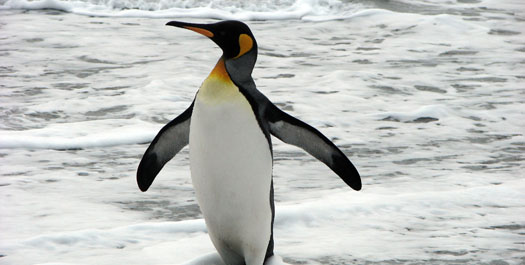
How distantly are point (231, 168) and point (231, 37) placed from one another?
409 millimetres

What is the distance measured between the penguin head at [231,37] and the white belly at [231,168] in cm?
14

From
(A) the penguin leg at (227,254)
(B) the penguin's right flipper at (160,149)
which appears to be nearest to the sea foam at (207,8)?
(B) the penguin's right flipper at (160,149)

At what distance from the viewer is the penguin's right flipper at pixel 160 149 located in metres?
2.73

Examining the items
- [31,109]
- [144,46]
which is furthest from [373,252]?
[144,46]

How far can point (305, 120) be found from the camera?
5266mm

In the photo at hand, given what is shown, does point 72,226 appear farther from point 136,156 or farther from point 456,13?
point 456,13

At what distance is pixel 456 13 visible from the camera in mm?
9977

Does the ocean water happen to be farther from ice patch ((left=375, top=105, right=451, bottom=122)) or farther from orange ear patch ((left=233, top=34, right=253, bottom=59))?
Answer: orange ear patch ((left=233, top=34, right=253, bottom=59))

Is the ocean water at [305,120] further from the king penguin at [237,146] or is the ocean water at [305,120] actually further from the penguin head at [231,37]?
the penguin head at [231,37]

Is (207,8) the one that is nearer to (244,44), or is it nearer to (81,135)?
(81,135)

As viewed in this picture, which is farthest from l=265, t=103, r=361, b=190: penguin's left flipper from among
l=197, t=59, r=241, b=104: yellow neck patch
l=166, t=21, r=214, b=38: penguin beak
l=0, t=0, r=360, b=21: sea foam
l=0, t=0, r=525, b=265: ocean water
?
l=0, t=0, r=360, b=21: sea foam

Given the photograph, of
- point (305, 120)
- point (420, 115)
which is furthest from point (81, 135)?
point (420, 115)

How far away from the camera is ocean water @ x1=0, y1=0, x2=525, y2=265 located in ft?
10.0

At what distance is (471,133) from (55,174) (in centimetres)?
257
